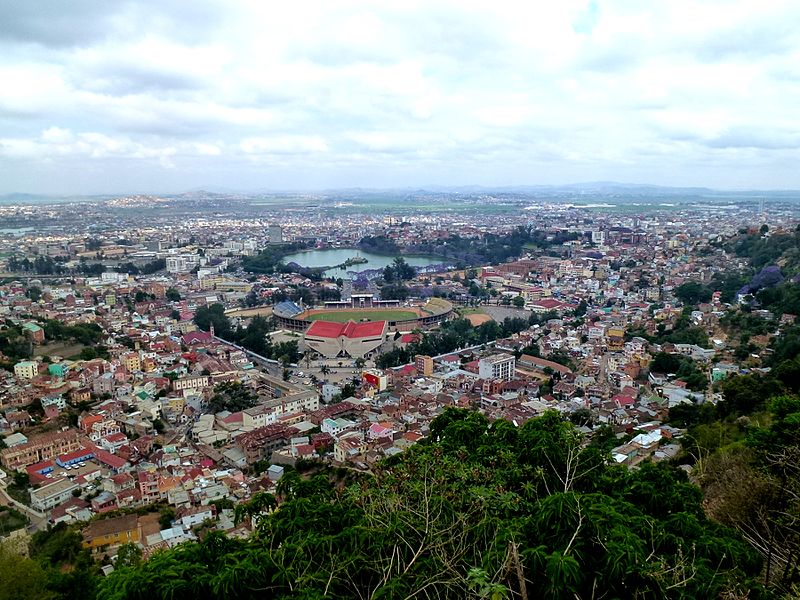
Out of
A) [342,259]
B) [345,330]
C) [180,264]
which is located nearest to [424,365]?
[345,330]

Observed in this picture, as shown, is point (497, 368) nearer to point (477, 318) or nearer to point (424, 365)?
point (424, 365)

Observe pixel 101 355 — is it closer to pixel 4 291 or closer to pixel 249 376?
pixel 249 376

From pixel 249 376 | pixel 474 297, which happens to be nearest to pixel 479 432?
pixel 249 376

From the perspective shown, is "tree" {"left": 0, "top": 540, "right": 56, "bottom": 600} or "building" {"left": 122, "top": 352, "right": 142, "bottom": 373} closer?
"tree" {"left": 0, "top": 540, "right": 56, "bottom": 600}

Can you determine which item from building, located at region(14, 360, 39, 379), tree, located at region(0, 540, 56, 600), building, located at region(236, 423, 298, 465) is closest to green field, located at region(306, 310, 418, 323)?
building, located at region(14, 360, 39, 379)

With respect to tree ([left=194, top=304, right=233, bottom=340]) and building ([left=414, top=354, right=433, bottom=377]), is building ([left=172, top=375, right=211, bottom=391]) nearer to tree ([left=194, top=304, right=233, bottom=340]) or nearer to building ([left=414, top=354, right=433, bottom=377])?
building ([left=414, top=354, right=433, bottom=377])
